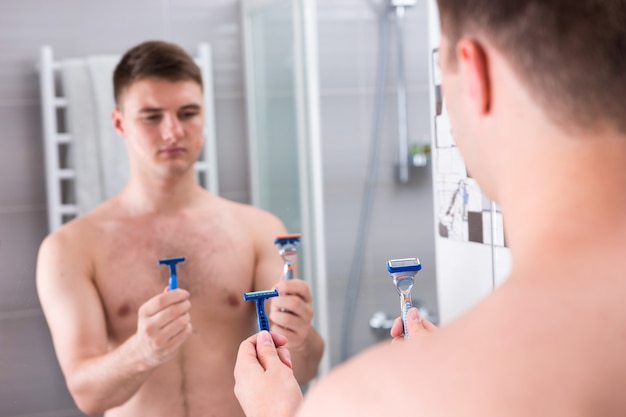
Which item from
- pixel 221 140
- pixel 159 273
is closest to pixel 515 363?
pixel 159 273

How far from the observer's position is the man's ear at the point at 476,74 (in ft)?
1.55

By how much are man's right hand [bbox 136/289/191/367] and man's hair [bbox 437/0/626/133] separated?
0.87 meters

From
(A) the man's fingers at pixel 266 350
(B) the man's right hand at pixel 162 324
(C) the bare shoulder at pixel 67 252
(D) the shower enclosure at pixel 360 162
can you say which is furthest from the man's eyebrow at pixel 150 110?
(A) the man's fingers at pixel 266 350

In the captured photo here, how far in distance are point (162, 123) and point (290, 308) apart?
0.46m

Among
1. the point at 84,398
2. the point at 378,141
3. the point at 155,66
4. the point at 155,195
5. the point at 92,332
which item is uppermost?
the point at 155,66

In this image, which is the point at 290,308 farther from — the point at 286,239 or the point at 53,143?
the point at 53,143

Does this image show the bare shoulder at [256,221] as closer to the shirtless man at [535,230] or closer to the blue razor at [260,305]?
the blue razor at [260,305]

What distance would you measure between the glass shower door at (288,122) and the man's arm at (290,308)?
379mm

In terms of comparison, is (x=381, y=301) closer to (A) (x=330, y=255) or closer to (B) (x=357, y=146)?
(A) (x=330, y=255)

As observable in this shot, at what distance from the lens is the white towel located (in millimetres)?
1923

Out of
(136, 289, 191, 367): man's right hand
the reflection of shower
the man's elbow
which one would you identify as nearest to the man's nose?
(136, 289, 191, 367): man's right hand

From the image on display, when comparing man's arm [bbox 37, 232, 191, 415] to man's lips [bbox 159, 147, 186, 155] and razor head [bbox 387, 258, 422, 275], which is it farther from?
razor head [bbox 387, 258, 422, 275]

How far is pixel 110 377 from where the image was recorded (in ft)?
4.27

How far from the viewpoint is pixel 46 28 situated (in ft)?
6.42
